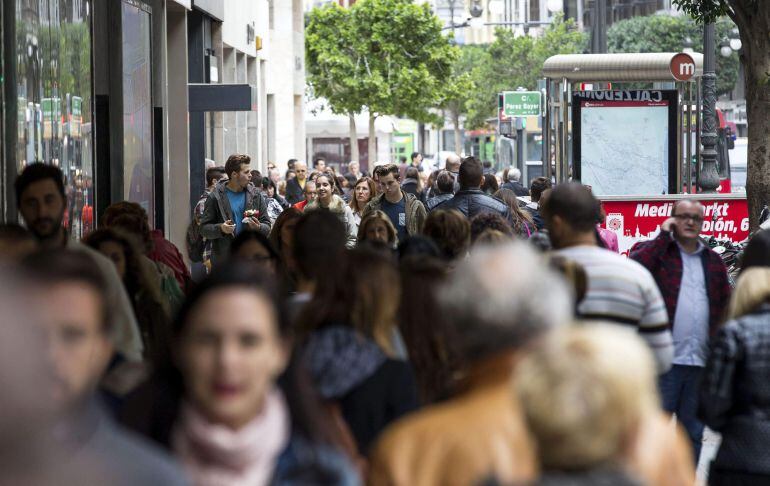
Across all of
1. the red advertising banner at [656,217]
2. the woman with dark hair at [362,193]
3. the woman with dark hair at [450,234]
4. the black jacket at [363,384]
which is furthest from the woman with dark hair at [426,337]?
the red advertising banner at [656,217]

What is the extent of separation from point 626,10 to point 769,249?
295ft

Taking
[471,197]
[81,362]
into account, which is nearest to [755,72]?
[471,197]

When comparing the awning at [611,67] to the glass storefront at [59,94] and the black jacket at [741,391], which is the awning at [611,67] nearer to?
the glass storefront at [59,94]

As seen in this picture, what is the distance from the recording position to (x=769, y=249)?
6.55 metres

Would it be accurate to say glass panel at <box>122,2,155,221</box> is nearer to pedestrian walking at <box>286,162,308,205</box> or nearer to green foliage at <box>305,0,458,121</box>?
pedestrian walking at <box>286,162,308,205</box>

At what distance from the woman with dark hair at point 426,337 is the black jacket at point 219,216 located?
8975 mm

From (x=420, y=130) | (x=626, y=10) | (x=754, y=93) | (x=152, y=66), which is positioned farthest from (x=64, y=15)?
(x=420, y=130)

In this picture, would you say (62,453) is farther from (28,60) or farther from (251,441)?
(28,60)

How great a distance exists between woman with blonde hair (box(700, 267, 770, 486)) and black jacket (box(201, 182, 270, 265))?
869 cm

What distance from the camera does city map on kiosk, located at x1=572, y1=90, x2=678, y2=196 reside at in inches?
784

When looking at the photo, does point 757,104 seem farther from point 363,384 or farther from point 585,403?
point 585,403

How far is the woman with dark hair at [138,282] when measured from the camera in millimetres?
6730

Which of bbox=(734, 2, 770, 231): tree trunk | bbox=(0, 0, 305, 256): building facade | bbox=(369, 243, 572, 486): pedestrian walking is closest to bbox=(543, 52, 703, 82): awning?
bbox=(0, 0, 305, 256): building facade

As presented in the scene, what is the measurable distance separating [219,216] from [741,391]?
9.30 metres
